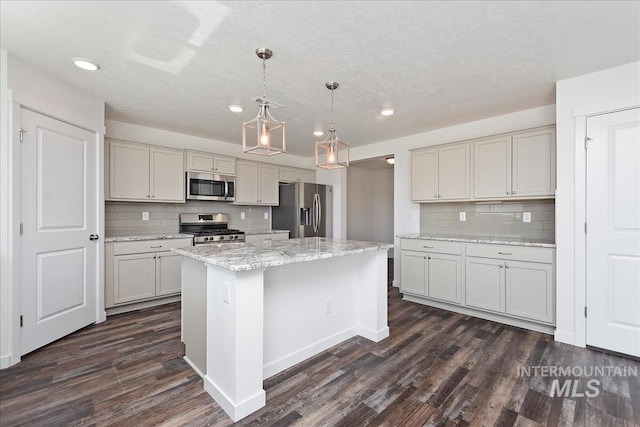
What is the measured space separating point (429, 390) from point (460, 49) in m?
2.48

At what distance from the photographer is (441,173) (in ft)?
13.1

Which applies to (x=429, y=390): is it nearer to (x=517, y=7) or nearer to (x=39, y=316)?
(x=517, y=7)

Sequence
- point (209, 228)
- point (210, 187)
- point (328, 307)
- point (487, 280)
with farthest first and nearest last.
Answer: point (209, 228) → point (210, 187) → point (487, 280) → point (328, 307)

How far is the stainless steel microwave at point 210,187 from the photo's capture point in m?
4.36

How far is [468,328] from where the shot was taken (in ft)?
10.3

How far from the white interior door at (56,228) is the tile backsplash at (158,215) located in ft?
2.77

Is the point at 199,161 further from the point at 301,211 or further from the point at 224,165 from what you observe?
the point at 301,211

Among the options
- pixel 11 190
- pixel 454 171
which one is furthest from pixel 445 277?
pixel 11 190

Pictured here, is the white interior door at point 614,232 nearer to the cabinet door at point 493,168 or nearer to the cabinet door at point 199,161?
the cabinet door at point 493,168

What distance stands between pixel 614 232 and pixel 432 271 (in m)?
1.76

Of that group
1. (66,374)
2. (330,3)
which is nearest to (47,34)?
(330,3)

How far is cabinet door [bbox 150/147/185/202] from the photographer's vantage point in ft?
13.3

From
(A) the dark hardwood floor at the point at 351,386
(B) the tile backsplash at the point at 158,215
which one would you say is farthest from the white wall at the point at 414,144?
(B) the tile backsplash at the point at 158,215

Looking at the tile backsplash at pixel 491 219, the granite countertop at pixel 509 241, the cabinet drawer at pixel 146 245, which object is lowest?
the cabinet drawer at pixel 146 245
